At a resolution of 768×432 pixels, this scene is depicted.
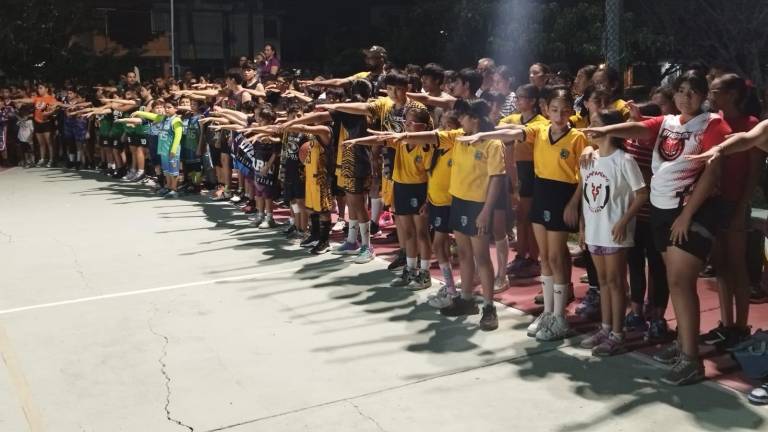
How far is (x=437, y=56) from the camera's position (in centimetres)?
2252

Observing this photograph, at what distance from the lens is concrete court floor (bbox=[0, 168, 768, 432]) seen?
14.7ft

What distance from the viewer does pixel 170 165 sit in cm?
1314

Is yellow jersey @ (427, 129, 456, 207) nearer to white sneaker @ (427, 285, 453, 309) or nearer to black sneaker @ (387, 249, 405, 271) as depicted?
white sneaker @ (427, 285, 453, 309)

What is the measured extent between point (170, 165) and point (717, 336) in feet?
32.1

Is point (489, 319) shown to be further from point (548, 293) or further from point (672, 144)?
point (672, 144)

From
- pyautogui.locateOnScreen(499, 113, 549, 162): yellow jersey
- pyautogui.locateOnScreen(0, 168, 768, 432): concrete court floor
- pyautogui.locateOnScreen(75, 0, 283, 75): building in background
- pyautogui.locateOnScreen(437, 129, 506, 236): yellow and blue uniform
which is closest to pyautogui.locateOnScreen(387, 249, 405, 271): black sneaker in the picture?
pyautogui.locateOnScreen(0, 168, 768, 432): concrete court floor

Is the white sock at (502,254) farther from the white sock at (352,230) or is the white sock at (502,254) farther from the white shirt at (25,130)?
the white shirt at (25,130)

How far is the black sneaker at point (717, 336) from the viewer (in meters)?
5.28

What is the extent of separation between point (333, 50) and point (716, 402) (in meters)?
25.3

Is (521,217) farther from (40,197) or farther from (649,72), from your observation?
(649,72)

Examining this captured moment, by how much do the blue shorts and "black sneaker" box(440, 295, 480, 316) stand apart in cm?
785

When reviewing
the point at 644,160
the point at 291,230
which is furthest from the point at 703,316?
the point at 291,230

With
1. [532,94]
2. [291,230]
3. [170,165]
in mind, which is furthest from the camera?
[170,165]

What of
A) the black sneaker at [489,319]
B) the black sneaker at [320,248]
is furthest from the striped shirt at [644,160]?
the black sneaker at [320,248]
